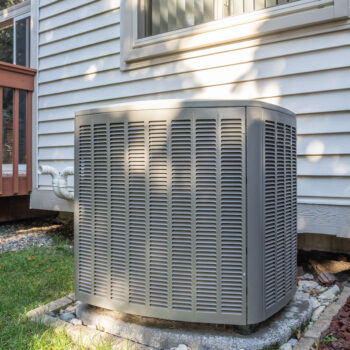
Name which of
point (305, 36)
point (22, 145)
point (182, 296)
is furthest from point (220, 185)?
point (22, 145)

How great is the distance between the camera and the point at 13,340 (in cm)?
179

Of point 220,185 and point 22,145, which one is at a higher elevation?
point 22,145

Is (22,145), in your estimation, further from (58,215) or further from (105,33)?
(105,33)

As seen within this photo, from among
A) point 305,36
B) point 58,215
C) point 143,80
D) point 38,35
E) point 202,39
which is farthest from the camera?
point 58,215

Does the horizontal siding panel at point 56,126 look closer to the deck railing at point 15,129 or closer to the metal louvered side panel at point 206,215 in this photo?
the deck railing at point 15,129

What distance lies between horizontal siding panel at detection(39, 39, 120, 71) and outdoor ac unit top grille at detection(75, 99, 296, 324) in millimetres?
2450

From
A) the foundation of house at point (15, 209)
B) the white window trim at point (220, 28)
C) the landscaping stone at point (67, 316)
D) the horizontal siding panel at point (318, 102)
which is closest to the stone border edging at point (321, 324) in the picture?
the landscaping stone at point (67, 316)

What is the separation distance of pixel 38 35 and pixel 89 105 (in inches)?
57.7

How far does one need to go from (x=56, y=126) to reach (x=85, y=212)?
3.01m

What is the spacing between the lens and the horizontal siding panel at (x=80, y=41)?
13.5 feet

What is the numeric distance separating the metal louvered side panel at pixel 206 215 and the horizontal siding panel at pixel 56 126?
10.3 feet

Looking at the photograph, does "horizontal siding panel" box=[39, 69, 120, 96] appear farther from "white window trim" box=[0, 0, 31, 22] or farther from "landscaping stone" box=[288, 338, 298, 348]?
"landscaping stone" box=[288, 338, 298, 348]

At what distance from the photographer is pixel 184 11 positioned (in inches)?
143

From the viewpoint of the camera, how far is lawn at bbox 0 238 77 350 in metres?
1.77
